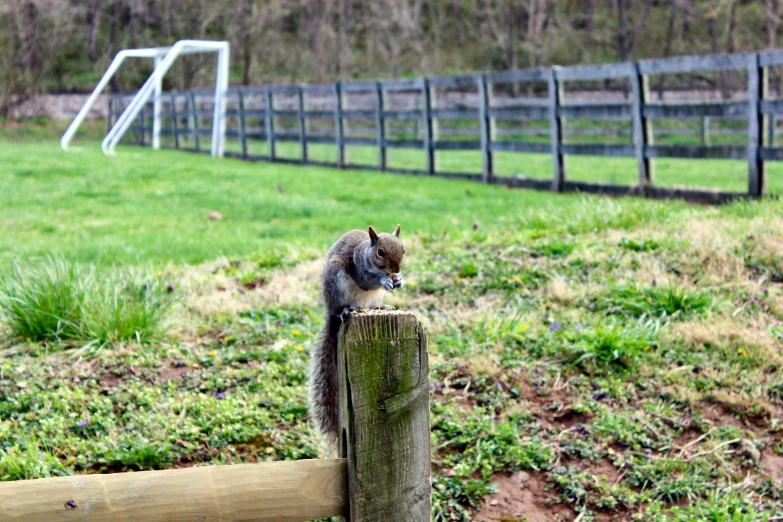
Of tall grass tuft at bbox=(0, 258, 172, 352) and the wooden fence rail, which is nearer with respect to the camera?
the wooden fence rail

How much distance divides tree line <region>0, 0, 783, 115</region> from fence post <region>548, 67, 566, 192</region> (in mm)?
17088

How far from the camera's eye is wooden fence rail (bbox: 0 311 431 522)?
76.0 inches

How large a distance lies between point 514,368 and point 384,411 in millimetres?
2374

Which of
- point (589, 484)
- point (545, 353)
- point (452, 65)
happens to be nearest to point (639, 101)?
point (545, 353)

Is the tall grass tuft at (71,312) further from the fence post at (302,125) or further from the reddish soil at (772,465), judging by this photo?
the fence post at (302,125)

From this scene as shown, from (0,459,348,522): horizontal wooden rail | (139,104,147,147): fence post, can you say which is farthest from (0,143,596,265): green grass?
(139,104,147,147): fence post

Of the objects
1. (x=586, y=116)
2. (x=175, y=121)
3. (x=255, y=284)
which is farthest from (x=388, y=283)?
(x=175, y=121)

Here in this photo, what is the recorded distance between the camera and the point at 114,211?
962 centimetres

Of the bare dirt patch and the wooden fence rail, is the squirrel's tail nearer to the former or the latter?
the wooden fence rail

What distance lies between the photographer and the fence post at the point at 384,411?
79.4 inches

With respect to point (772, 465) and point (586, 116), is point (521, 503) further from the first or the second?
point (586, 116)

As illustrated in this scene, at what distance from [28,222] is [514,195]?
5919 mm

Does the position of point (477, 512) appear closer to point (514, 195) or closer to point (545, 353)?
point (545, 353)

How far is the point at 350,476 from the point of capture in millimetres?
2074
